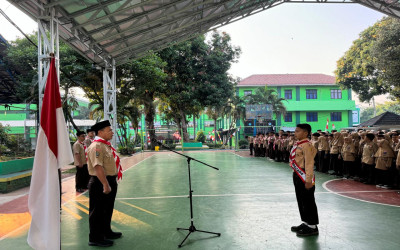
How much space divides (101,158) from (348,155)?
7553 millimetres

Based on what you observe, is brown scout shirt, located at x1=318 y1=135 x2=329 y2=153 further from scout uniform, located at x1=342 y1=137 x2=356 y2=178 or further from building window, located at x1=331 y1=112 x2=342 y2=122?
building window, located at x1=331 y1=112 x2=342 y2=122

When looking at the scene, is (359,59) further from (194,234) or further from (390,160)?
(194,234)

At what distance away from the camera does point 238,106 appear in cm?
2836

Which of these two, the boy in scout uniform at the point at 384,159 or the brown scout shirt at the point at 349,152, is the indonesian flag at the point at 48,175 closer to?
the boy in scout uniform at the point at 384,159

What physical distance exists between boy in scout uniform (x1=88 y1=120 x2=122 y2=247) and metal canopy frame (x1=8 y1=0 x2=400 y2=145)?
253 cm

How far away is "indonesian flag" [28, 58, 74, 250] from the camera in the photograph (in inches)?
113

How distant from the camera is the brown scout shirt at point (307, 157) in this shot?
13.1 feet

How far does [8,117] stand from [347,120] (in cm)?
3957

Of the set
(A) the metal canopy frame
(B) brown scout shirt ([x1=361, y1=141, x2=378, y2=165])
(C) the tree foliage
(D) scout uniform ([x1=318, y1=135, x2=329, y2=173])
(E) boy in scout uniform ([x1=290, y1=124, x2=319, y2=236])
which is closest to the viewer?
(E) boy in scout uniform ([x1=290, y1=124, x2=319, y2=236])

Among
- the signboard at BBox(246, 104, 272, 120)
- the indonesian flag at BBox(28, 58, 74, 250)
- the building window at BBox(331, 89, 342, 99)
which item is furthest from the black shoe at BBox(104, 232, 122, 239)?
the building window at BBox(331, 89, 342, 99)

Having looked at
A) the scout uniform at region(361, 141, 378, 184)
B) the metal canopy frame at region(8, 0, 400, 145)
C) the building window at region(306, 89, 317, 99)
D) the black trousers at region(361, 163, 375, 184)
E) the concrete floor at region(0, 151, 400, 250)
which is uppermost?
the building window at region(306, 89, 317, 99)

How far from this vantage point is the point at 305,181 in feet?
13.4

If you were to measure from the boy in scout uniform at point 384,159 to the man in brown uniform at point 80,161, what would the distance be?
722cm

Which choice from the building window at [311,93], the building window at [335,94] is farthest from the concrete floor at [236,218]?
the building window at [335,94]
